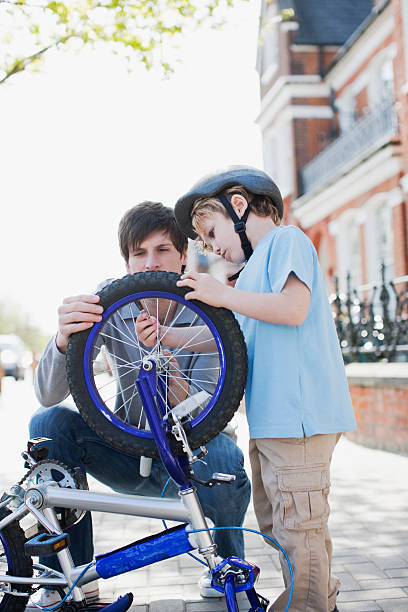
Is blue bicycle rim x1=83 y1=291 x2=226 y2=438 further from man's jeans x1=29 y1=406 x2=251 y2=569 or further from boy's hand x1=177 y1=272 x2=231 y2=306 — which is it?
man's jeans x1=29 y1=406 x2=251 y2=569

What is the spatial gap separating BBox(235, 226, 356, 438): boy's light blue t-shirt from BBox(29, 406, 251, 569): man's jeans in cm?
44

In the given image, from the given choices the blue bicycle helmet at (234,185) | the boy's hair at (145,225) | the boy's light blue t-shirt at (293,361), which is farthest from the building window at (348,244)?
the boy's light blue t-shirt at (293,361)

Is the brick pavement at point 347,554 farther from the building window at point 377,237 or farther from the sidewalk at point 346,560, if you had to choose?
the building window at point 377,237

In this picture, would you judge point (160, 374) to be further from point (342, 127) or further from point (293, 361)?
point (342, 127)

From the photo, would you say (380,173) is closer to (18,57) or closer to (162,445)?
(18,57)

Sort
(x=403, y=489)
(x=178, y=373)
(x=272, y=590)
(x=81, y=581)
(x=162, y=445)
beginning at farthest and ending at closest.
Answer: (x=403, y=489) < (x=272, y=590) < (x=178, y=373) < (x=81, y=581) < (x=162, y=445)

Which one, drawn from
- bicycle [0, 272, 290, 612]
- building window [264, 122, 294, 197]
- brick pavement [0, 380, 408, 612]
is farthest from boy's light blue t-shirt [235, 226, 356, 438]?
building window [264, 122, 294, 197]

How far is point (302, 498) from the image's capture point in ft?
7.99

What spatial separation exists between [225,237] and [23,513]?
1273mm

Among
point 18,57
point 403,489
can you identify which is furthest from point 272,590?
point 18,57

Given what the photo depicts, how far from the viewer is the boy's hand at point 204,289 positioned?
2.28 metres

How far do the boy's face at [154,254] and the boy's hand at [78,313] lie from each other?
906mm

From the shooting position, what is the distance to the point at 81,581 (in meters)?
2.41

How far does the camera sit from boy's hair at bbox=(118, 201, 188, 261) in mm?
3236
